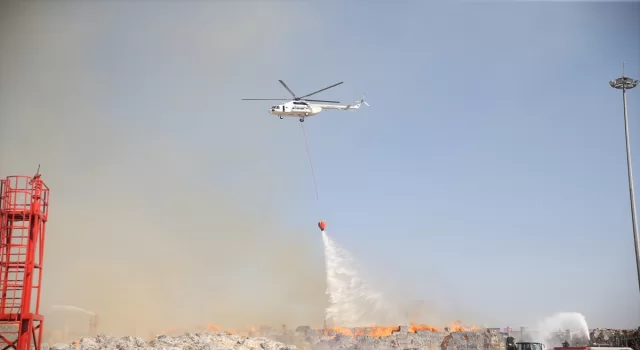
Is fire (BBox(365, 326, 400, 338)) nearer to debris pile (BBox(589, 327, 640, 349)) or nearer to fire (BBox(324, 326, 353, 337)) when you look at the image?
fire (BBox(324, 326, 353, 337))

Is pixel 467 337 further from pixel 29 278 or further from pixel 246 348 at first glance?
pixel 29 278

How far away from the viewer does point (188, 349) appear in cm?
7431

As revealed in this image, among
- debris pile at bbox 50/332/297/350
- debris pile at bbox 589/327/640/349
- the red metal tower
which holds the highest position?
the red metal tower

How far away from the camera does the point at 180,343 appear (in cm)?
7675

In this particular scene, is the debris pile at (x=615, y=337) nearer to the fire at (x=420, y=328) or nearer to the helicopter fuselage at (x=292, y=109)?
the fire at (x=420, y=328)

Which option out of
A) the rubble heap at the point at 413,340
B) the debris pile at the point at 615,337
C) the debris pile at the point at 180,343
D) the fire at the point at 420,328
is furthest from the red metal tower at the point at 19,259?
the debris pile at the point at 615,337

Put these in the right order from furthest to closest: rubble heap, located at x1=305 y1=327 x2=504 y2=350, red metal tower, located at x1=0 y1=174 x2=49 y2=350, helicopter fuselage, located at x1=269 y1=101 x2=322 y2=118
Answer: rubble heap, located at x1=305 y1=327 x2=504 y2=350 → helicopter fuselage, located at x1=269 y1=101 x2=322 y2=118 → red metal tower, located at x1=0 y1=174 x2=49 y2=350

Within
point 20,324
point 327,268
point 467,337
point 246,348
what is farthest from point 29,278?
point 467,337

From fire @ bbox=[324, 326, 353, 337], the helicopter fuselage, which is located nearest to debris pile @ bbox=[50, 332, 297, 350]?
fire @ bbox=[324, 326, 353, 337]

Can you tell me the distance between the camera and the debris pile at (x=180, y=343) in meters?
74.4

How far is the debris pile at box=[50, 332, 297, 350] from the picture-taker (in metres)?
74.4

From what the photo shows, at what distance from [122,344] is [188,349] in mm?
8299

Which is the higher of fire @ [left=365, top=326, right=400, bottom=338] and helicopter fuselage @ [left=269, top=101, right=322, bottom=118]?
helicopter fuselage @ [left=269, top=101, right=322, bottom=118]

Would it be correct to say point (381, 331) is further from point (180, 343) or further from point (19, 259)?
point (19, 259)
